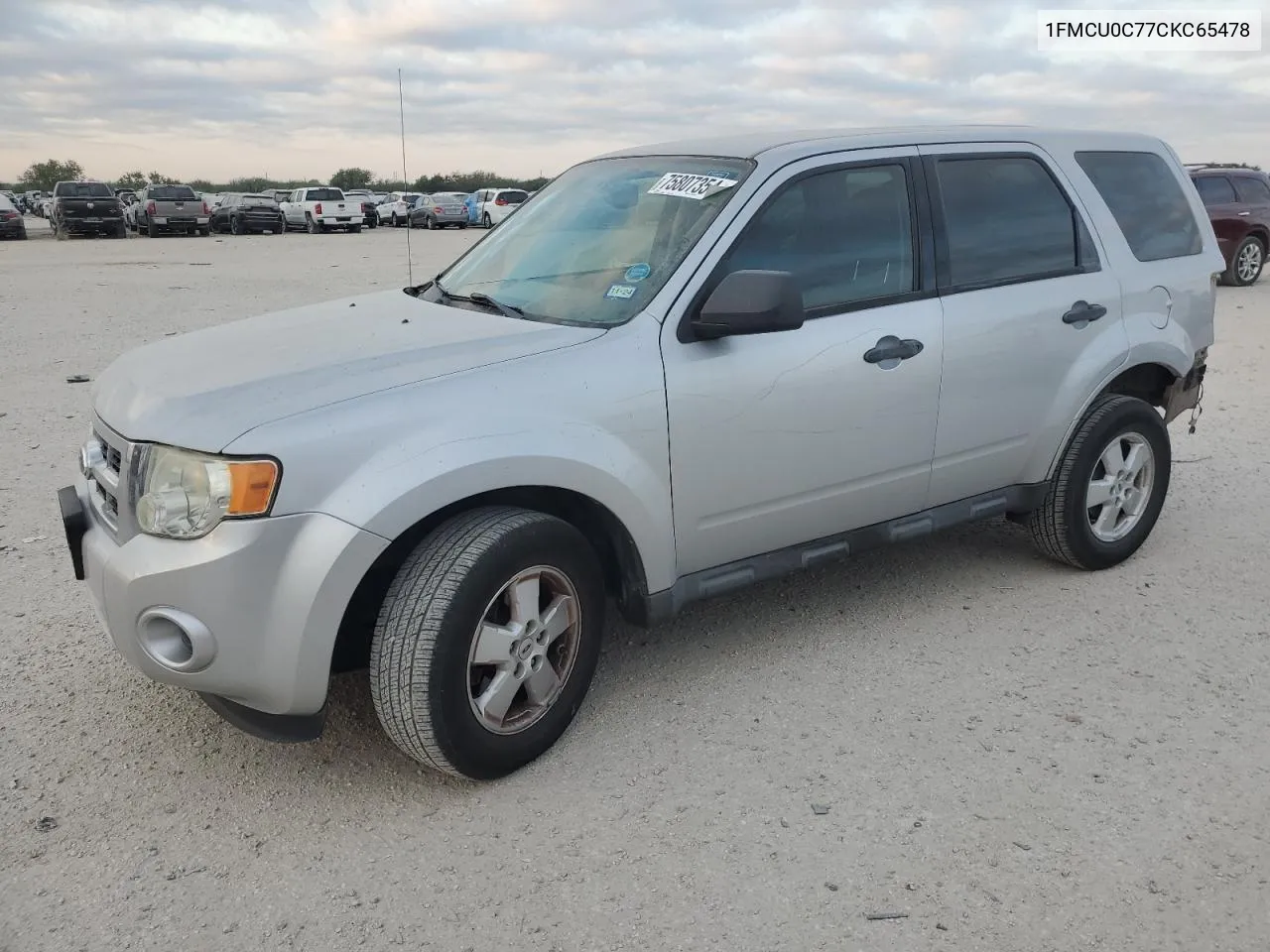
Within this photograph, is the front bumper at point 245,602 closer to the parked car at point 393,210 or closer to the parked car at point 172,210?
the parked car at point 172,210

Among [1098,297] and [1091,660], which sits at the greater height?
[1098,297]

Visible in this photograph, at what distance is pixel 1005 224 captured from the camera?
413 centimetres

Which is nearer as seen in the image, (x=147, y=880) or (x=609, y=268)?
(x=147, y=880)

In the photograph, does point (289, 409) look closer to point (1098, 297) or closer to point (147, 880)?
point (147, 880)

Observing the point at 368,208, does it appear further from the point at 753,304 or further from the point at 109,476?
the point at 753,304

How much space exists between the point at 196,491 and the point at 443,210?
3813cm

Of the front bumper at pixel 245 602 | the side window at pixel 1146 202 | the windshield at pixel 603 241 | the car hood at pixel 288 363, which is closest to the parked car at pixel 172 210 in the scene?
the windshield at pixel 603 241

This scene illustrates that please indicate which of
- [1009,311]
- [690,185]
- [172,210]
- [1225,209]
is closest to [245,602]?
[690,185]

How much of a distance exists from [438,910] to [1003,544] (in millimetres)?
3400

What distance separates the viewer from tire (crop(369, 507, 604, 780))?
9.22 feet

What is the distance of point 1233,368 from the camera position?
31.2 ft

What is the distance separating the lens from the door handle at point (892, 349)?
3.63 metres

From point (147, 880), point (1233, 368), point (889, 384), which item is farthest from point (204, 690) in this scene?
point (1233, 368)

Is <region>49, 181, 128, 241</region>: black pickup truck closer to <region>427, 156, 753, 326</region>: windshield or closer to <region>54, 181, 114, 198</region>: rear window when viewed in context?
<region>54, 181, 114, 198</region>: rear window
